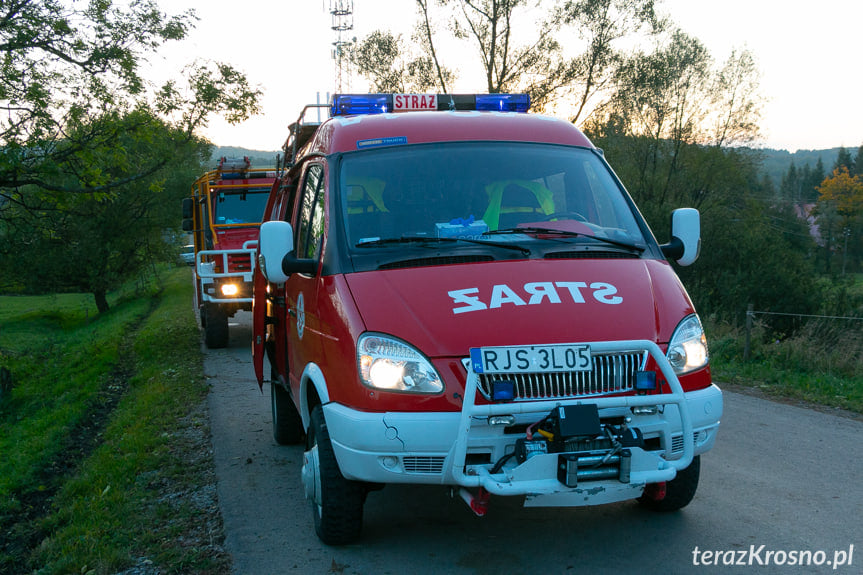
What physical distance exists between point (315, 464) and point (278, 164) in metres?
4.51

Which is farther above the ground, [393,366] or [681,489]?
[393,366]

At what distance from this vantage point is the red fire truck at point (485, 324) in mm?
3473

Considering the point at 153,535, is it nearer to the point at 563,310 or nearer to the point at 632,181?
the point at 563,310

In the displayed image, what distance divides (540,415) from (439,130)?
218 cm

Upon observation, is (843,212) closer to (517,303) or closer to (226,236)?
(226,236)

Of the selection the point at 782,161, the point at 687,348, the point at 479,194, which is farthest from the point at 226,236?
the point at 782,161

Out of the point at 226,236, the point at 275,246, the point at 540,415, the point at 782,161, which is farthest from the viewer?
the point at 782,161

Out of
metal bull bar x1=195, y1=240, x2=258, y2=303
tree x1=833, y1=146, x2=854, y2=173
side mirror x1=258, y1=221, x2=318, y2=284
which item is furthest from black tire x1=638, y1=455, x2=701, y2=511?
tree x1=833, y1=146, x2=854, y2=173

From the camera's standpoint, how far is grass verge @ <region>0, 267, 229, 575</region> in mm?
4551

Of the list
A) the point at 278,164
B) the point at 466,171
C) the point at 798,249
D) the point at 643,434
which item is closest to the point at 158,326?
the point at 278,164

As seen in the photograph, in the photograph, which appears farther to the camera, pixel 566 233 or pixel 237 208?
pixel 237 208

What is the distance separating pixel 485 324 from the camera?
144 inches

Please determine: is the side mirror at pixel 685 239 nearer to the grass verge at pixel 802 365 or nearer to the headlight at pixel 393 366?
the headlight at pixel 393 366

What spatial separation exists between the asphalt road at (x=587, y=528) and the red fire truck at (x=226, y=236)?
7.64 metres
